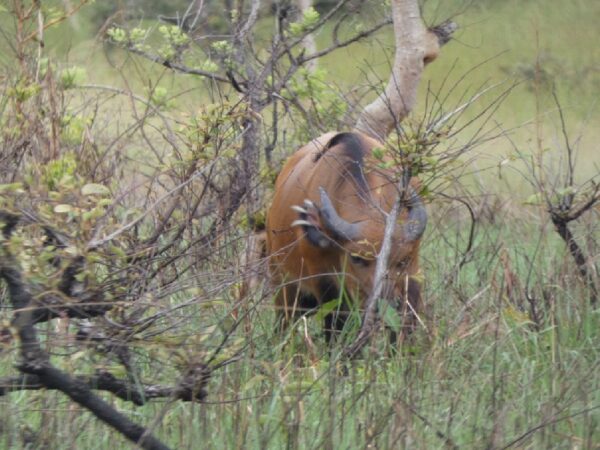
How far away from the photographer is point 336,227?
6723 mm

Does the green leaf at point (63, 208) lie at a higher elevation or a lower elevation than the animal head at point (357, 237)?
lower

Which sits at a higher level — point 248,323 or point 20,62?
point 20,62

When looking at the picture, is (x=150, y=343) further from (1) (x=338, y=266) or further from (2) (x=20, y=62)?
(1) (x=338, y=266)

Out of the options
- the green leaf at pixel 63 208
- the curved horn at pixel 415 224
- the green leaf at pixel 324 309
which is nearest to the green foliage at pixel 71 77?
the green leaf at pixel 324 309

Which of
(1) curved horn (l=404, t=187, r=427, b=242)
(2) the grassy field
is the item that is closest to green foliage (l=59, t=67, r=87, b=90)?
(2) the grassy field

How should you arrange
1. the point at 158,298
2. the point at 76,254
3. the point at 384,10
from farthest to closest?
1. the point at 384,10
2. the point at 158,298
3. the point at 76,254

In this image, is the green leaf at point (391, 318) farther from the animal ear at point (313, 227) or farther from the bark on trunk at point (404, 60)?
the bark on trunk at point (404, 60)

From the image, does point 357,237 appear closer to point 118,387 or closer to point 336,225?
point 336,225

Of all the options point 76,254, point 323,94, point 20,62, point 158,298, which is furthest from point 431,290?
point 76,254

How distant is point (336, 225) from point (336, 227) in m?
0.01

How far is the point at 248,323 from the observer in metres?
5.61

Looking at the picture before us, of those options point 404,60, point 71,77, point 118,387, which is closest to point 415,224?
point 71,77

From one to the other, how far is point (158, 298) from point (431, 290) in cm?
304

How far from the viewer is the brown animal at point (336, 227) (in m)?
6.44
